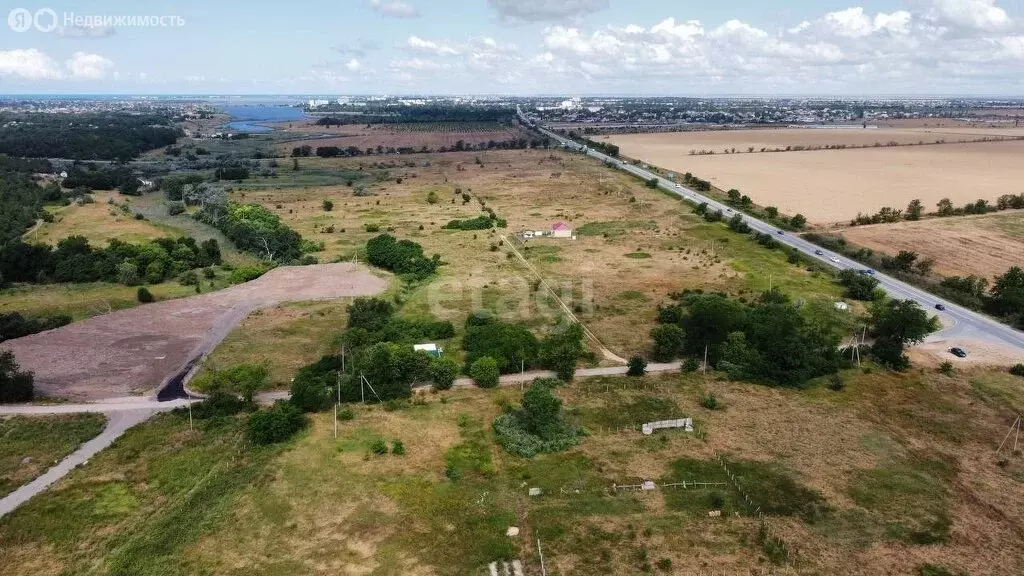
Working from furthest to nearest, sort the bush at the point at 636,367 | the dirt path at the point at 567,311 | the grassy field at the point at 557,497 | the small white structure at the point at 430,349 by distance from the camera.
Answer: the dirt path at the point at 567,311
the small white structure at the point at 430,349
the bush at the point at 636,367
the grassy field at the point at 557,497

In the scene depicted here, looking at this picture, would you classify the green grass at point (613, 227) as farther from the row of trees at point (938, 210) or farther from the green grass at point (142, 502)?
the green grass at point (142, 502)

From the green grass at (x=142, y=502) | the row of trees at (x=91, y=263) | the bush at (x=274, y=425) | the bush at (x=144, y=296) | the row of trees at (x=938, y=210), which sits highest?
the row of trees at (x=938, y=210)

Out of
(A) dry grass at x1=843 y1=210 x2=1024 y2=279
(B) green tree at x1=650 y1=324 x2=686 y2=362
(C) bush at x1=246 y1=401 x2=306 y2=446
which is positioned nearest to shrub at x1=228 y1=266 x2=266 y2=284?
(C) bush at x1=246 y1=401 x2=306 y2=446

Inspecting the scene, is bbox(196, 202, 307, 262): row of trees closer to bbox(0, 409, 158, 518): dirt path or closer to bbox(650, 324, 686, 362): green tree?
bbox(0, 409, 158, 518): dirt path

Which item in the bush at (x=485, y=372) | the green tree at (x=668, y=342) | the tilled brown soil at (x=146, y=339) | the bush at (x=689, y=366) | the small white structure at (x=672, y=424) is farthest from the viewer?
the green tree at (x=668, y=342)

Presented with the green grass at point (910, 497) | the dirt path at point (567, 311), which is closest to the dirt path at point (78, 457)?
the dirt path at point (567, 311)

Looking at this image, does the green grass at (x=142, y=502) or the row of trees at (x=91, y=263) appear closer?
the green grass at (x=142, y=502)
